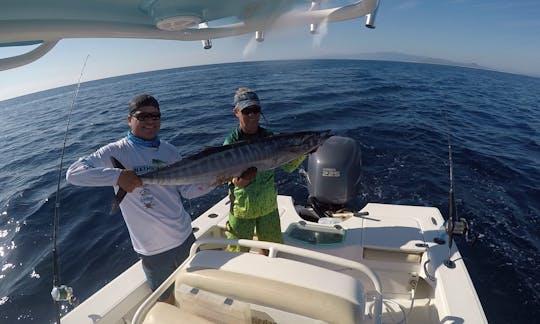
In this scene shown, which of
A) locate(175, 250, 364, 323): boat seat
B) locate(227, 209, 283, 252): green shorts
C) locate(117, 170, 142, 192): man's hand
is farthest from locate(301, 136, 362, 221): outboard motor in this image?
locate(117, 170, 142, 192): man's hand

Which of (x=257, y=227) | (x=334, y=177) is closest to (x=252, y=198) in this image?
(x=257, y=227)

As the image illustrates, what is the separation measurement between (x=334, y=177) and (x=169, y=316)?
3.91 meters

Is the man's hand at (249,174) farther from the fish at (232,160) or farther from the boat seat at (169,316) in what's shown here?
the boat seat at (169,316)

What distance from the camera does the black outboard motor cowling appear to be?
17.2ft

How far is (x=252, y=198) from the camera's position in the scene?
338 cm

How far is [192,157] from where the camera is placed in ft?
9.23

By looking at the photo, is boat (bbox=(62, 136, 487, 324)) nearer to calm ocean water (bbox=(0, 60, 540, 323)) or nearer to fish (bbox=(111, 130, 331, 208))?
fish (bbox=(111, 130, 331, 208))

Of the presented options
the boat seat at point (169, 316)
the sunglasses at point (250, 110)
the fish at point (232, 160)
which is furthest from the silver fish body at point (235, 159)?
the boat seat at point (169, 316)

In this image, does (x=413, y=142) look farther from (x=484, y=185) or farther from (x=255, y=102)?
(x=255, y=102)

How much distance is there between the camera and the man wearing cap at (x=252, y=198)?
3326 millimetres

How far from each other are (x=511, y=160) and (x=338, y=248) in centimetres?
988

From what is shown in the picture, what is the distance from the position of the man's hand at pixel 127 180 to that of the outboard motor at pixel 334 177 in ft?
11.0

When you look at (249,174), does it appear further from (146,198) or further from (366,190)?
(366,190)

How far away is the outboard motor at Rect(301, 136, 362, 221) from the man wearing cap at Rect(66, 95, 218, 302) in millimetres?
2831
